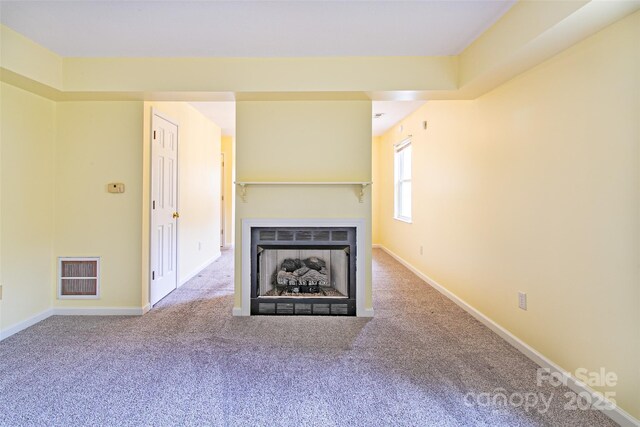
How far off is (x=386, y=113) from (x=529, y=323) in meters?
3.52

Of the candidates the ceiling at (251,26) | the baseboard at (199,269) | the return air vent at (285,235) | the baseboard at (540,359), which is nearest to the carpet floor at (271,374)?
the baseboard at (540,359)

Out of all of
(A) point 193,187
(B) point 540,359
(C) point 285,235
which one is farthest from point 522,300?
(A) point 193,187

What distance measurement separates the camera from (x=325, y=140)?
9.77 ft

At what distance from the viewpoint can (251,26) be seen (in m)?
2.17

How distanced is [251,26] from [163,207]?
2.21 m

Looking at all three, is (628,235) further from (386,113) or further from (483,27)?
(386,113)

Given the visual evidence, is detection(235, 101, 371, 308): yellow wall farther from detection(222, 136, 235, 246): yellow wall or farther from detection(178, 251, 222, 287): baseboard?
detection(222, 136, 235, 246): yellow wall

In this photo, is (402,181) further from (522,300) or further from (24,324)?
(24,324)

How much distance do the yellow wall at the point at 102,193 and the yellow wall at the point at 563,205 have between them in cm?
329

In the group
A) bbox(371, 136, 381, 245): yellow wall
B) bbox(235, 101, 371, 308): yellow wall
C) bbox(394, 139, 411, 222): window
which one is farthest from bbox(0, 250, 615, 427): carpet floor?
bbox(371, 136, 381, 245): yellow wall

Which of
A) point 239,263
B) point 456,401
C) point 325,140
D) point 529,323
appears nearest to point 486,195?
point 529,323

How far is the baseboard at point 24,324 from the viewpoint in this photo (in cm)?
248

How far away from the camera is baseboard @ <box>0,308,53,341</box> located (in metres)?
2.48

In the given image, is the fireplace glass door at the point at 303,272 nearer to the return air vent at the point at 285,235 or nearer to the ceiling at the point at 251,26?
the return air vent at the point at 285,235
